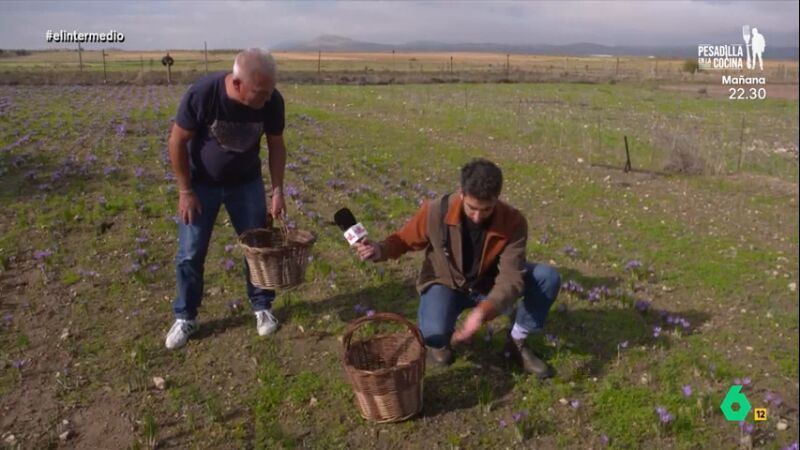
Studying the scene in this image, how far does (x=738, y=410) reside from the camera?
4.93 meters

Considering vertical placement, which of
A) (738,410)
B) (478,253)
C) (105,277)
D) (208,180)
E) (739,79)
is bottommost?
(738,410)

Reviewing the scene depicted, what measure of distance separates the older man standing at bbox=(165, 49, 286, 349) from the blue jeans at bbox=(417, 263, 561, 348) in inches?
68.4

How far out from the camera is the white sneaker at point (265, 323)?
6125 mm

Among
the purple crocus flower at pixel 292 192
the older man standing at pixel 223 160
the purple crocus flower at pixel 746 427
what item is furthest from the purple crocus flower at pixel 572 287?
the purple crocus flower at pixel 292 192

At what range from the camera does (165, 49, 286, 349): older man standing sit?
519 centimetres

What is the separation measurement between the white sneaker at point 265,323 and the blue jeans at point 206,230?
2.4 inches

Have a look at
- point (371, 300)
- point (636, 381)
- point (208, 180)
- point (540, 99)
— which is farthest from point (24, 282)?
point (540, 99)

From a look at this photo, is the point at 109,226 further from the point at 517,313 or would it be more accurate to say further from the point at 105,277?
the point at 517,313

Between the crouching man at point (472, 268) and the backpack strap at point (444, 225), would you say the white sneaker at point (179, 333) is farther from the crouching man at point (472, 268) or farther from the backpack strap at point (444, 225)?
the backpack strap at point (444, 225)

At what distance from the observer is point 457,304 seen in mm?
5375

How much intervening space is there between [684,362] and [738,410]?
0.78 m

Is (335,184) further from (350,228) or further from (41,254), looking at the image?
(350,228)

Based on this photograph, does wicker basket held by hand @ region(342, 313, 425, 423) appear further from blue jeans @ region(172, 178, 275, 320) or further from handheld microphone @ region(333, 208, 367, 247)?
blue jeans @ region(172, 178, 275, 320)

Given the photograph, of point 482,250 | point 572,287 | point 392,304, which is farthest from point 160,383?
point 572,287
